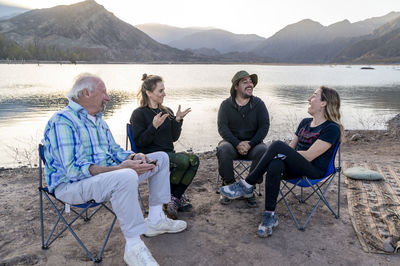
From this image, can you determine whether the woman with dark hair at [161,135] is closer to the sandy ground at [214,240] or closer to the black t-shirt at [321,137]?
the sandy ground at [214,240]

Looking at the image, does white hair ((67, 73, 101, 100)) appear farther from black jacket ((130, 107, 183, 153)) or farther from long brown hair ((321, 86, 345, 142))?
long brown hair ((321, 86, 345, 142))

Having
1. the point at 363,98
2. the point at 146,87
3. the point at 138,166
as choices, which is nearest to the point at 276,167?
the point at 138,166

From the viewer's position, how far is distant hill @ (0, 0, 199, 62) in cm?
14988

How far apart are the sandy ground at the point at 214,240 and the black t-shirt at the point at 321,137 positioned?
2.32 feet

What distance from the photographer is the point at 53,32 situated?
16712 cm

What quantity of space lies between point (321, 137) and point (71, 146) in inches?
100

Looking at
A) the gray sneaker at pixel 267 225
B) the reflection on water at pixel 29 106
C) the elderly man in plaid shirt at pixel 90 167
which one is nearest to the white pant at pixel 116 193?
the elderly man in plaid shirt at pixel 90 167

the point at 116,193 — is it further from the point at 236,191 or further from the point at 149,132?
the point at 236,191

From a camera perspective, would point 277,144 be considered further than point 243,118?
No

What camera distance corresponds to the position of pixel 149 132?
12.4 ft

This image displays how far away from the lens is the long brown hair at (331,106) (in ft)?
11.8

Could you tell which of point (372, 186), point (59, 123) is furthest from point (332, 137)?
point (59, 123)

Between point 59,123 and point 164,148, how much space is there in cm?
158

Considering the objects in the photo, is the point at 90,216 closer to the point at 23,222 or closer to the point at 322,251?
the point at 23,222
